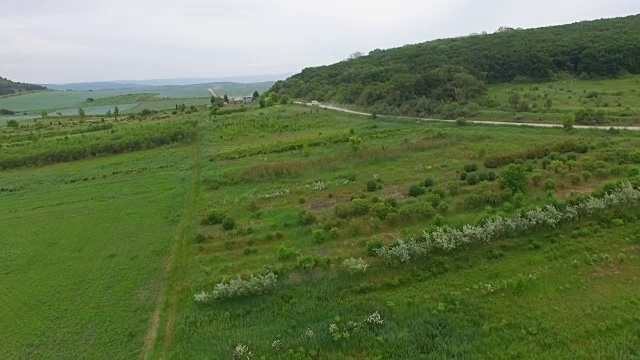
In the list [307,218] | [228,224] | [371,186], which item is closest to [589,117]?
[371,186]

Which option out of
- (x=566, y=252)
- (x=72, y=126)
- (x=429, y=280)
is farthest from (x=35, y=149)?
(x=566, y=252)

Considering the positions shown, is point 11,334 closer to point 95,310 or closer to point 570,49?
point 95,310

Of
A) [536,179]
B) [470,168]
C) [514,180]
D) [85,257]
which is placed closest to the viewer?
[85,257]

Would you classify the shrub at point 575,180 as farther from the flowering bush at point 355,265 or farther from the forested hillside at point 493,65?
the forested hillside at point 493,65

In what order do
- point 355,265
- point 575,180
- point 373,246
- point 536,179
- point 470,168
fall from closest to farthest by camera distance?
point 355,265, point 373,246, point 575,180, point 536,179, point 470,168

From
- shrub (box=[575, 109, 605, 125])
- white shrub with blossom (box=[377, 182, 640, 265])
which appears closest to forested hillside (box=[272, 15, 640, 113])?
shrub (box=[575, 109, 605, 125])

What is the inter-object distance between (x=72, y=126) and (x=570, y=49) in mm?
95259

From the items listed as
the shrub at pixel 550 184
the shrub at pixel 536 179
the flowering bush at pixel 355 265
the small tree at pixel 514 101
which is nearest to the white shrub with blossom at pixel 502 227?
the flowering bush at pixel 355 265

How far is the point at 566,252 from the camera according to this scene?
22719 millimetres

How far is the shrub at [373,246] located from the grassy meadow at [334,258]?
0.13 meters

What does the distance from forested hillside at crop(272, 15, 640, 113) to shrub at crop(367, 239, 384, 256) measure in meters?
43.7

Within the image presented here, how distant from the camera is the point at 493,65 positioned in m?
84.4

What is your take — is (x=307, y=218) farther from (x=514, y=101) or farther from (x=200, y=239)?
(x=514, y=101)

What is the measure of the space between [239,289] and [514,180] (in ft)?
66.2
